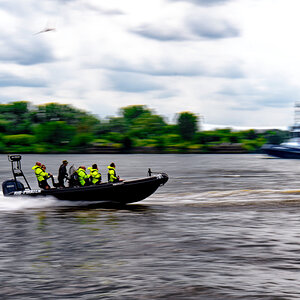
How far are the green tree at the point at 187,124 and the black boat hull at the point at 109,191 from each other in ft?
504

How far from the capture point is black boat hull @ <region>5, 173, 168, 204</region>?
2416 centimetres

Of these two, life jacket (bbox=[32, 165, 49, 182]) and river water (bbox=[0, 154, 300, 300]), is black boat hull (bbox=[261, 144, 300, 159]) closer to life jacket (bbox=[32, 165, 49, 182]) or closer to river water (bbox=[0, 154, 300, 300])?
river water (bbox=[0, 154, 300, 300])

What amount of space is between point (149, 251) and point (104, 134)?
165 meters

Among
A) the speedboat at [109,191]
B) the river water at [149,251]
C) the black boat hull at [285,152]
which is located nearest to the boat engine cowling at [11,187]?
the speedboat at [109,191]

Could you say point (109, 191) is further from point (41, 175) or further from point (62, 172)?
point (41, 175)

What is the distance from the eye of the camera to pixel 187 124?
602 feet

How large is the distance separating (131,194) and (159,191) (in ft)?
29.6

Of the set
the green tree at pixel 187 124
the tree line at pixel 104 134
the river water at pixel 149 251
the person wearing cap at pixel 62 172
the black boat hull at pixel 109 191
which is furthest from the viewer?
the green tree at pixel 187 124

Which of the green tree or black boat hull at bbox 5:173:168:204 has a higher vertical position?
the green tree

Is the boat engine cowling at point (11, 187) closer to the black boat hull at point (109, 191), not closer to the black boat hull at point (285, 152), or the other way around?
the black boat hull at point (109, 191)

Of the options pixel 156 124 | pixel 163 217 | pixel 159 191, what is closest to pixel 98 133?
pixel 156 124

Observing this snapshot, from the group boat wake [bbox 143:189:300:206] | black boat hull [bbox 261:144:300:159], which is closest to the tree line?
black boat hull [bbox 261:144:300:159]

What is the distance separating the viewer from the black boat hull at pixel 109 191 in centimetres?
2416

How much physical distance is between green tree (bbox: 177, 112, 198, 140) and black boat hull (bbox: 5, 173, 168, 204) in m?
154
